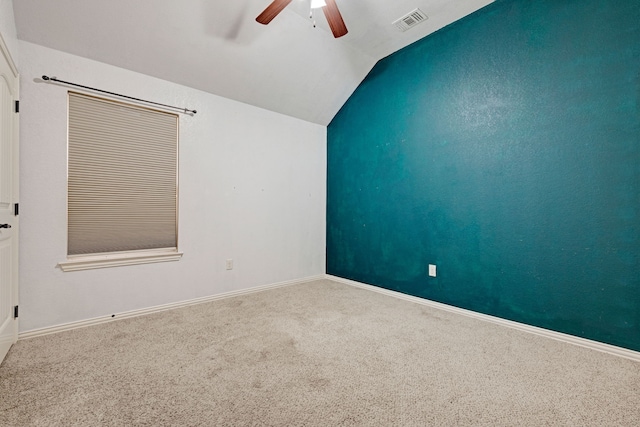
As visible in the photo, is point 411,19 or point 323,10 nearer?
point 323,10

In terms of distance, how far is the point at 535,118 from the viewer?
242 cm

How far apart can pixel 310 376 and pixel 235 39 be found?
293 cm

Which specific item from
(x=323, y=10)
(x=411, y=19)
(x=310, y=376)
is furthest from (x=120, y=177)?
(x=411, y=19)

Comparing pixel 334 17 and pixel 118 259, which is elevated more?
pixel 334 17

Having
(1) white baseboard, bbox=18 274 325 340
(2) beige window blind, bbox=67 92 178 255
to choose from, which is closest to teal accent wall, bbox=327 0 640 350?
(1) white baseboard, bbox=18 274 325 340

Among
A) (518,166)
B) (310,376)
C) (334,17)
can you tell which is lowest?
(310,376)

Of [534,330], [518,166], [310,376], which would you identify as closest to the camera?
[310,376]

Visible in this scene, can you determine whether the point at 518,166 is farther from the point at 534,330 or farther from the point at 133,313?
the point at 133,313

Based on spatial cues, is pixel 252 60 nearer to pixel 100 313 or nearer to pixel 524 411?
pixel 100 313

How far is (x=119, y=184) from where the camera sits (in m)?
2.71

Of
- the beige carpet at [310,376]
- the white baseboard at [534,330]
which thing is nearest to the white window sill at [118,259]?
the beige carpet at [310,376]

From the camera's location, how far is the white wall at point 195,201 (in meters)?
2.29

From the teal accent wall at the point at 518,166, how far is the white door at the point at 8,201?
324 centimetres

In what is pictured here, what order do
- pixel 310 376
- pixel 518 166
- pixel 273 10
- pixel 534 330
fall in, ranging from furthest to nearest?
pixel 518 166, pixel 534 330, pixel 273 10, pixel 310 376
